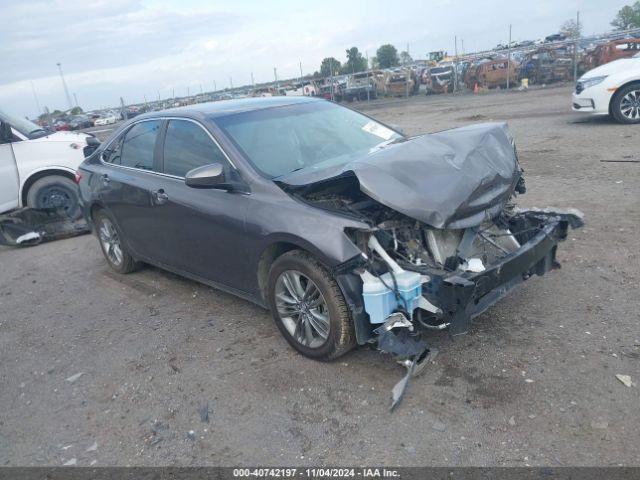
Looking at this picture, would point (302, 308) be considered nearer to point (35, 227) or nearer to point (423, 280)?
point (423, 280)

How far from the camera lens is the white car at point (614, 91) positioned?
415 inches

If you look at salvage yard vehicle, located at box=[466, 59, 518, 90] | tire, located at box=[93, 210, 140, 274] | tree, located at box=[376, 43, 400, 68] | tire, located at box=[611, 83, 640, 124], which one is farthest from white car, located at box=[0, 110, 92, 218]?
tree, located at box=[376, 43, 400, 68]

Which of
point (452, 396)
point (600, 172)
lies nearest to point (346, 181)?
point (452, 396)

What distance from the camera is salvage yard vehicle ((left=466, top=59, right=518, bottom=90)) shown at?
26.3 meters

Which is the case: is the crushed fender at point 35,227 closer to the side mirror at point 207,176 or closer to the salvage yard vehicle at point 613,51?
the side mirror at point 207,176

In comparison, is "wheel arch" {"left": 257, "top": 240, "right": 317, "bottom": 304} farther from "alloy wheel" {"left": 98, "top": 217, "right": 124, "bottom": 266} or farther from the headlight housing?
the headlight housing

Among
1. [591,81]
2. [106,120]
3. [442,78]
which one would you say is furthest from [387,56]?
[591,81]

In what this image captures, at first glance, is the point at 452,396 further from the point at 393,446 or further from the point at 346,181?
the point at 346,181

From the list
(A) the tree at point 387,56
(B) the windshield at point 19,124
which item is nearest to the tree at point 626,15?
(A) the tree at point 387,56

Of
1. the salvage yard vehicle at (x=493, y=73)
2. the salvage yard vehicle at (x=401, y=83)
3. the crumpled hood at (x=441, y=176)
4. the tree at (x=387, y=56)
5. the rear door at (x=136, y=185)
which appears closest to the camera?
the crumpled hood at (x=441, y=176)

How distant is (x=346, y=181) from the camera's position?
3.65 m

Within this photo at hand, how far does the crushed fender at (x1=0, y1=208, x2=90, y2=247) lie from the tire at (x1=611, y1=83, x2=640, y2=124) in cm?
1038

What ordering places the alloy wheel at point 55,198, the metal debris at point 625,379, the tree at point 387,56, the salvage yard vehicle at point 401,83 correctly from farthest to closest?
the tree at point 387,56 < the salvage yard vehicle at point 401,83 < the alloy wheel at point 55,198 < the metal debris at point 625,379

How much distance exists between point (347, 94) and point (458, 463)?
103ft
